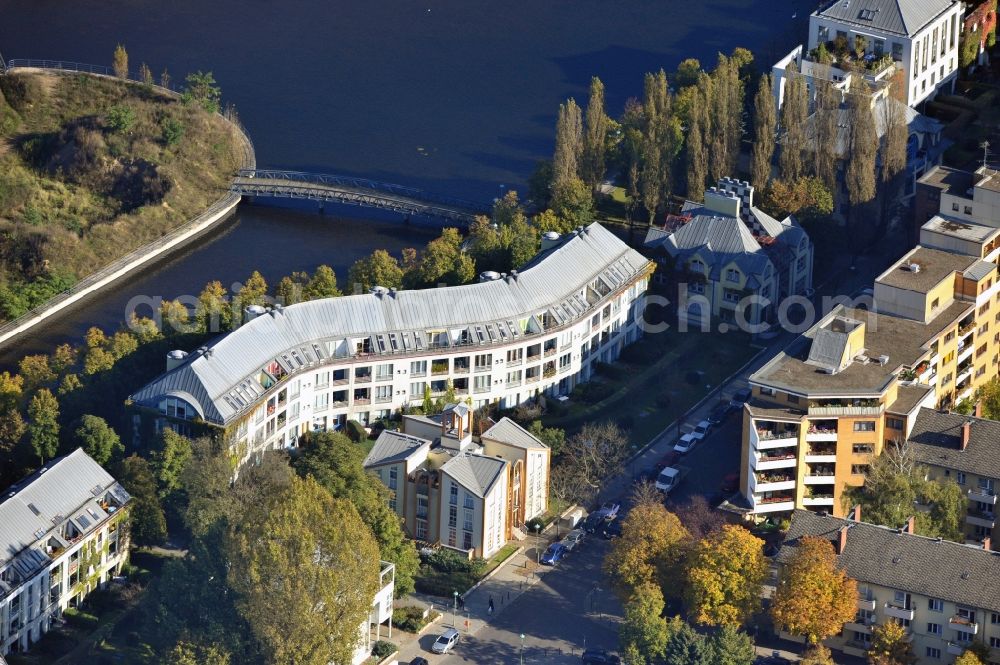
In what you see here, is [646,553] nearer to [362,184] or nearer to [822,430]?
[822,430]

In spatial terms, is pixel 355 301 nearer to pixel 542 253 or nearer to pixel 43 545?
pixel 542 253

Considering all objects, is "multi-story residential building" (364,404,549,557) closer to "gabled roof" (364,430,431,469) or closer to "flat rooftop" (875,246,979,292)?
Result: "gabled roof" (364,430,431,469)

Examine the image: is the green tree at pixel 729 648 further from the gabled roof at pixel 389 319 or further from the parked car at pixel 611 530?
the gabled roof at pixel 389 319

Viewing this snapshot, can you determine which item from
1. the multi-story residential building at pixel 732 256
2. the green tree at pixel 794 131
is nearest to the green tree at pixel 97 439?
the multi-story residential building at pixel 732 256

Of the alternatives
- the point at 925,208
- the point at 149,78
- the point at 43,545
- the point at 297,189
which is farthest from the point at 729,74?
the point at 43,545

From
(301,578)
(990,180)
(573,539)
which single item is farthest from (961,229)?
(301,578)

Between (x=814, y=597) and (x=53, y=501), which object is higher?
(x=53, y=501)
